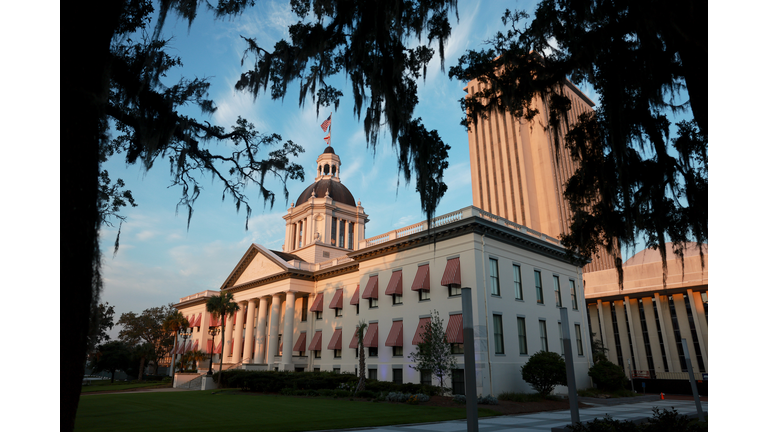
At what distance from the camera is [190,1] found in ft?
22.5

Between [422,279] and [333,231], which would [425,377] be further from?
[333,231]

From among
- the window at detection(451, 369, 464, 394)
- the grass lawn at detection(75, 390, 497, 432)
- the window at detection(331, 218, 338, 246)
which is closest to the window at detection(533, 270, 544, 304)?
the window at detection(451, 369, 464, 394)

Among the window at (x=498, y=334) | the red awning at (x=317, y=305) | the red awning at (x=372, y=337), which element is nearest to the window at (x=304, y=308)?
the red awning at (x=317, y=305)

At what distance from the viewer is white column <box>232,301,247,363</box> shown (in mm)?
48362

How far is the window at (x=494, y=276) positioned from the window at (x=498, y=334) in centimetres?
168

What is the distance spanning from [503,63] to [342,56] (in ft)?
12.5

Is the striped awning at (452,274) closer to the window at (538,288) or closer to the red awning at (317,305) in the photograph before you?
the window at (538,288)

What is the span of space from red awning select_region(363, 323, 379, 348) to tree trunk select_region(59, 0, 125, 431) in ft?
95.8

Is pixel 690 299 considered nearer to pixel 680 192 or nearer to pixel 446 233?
pixel 446 233

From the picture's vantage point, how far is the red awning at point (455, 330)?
87.4 feet

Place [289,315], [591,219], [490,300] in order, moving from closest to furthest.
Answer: [591,219] → [490,300] → [289,315]

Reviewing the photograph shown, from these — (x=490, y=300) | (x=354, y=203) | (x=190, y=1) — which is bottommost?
(x=490, y=300)

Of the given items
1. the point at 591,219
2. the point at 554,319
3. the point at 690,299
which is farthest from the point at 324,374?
the point at 690,299

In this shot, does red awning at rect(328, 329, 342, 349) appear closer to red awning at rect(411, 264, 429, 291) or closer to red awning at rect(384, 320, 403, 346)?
red awning at rect(384, 320, 403, 346)
